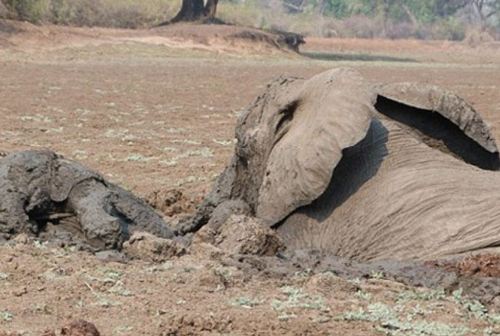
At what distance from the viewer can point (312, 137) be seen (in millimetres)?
6074

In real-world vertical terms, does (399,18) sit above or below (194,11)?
below

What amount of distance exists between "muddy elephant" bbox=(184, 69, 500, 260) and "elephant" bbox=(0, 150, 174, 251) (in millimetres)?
499

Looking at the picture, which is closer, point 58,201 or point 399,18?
point 58,201

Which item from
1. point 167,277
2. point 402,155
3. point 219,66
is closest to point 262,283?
point 167,277

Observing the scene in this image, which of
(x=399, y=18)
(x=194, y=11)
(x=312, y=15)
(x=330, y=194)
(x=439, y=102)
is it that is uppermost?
(x=439, y=102)

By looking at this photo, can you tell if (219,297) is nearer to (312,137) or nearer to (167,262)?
(167,262)

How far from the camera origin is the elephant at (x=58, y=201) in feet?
20.0

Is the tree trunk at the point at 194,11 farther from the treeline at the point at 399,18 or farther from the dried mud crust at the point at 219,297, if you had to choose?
the dried mud crust at the point at 219,297

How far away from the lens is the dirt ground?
4.74 m

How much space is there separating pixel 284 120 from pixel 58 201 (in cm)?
123

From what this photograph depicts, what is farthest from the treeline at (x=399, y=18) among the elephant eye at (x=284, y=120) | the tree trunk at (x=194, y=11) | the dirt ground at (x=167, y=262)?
the elephant eye at (x=284, y=120)

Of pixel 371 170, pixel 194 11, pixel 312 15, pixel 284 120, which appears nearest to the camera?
pixel 371 170

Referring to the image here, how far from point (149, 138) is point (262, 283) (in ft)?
24.2

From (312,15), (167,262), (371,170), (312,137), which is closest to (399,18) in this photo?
(312,15)
